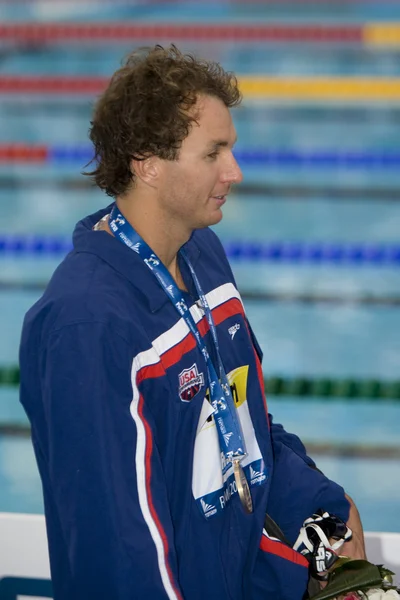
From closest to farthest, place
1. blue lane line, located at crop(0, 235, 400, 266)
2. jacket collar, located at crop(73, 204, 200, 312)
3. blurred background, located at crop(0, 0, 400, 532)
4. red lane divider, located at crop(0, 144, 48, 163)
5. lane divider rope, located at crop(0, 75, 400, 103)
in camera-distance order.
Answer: jacket collar, located at crop(73, 204, 200, 312) → blurred background, located at crop(0, 0, 400, 532) → blue lane line, located at crop(0, 235, 400, 266) → red lane divider, located at crop(0, 144, 48, 163) → lane divider rope, located at crop(0, 75, 400, 103)

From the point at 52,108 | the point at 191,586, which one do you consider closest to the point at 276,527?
the point at 191,586

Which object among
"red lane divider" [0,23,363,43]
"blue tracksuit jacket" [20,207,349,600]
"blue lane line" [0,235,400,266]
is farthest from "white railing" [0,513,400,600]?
"red lane divider" [0,23,363,43]

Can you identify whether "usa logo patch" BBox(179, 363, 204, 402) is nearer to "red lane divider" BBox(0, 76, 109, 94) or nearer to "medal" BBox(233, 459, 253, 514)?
"medal" BBox(233, 459, 253, 514)

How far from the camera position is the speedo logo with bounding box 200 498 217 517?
163 centimetres

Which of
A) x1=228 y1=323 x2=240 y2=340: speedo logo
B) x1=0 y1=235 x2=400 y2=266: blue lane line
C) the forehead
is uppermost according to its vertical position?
x1=0 y1=235 x2=400 y2=266: blue lane line

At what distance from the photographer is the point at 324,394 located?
13.2 feet

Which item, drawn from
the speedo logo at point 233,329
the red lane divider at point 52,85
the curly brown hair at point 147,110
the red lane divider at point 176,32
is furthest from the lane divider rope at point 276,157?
the curly brown hair at point 147,110

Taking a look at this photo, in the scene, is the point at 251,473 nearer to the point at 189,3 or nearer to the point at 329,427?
the point at 329,427

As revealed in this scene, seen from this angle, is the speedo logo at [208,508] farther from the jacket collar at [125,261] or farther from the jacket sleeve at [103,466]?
the jacket collar at [125,261]

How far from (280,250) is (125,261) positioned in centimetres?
358

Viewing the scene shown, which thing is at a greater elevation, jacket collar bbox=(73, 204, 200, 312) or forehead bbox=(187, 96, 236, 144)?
forehead bbox=(187, 96, 236, 144)

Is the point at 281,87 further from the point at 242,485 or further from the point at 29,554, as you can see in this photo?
the point at 242,485

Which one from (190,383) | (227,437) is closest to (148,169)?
(190,383)

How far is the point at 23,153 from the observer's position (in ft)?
21.1
